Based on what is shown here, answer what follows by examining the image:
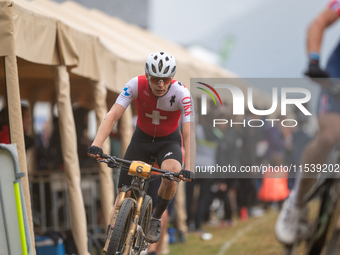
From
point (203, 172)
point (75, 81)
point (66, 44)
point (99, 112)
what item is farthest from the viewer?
point (203, 172)

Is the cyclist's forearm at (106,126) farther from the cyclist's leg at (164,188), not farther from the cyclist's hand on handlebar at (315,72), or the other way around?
the cyclist's hand on handlebar at (315,72)

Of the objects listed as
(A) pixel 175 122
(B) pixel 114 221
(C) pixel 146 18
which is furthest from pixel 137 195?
(C) pixel 146 18

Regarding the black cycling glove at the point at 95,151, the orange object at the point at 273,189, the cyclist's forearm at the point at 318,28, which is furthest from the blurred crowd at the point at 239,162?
the cyclist's forearm at the point at 318,28

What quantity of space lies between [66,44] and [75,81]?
186 centimetres

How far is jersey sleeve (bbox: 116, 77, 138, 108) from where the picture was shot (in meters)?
5.03

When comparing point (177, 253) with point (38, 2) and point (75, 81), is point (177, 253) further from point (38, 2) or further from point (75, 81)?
point (38, 2)

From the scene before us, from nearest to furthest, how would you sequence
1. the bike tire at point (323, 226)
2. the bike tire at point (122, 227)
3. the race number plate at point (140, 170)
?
the bike tire at point (323, 226) < the bike tire at point (122, 227) < the race number plate at point (140, 170)

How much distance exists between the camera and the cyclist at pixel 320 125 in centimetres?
327

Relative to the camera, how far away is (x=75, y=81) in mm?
7980

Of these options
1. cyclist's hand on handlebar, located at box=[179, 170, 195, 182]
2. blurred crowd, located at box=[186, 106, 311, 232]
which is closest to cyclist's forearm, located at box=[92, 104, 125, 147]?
cyclist's hand on handlebar, located at box=[179, 170, 195, 182]

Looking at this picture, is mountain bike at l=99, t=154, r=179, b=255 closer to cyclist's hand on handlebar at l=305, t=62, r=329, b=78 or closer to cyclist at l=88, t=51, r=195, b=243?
cyclist at l=88, t=51, r=195, b=243

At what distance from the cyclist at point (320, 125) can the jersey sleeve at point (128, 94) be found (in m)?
1.82

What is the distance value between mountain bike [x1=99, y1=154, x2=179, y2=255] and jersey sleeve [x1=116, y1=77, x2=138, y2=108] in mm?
640

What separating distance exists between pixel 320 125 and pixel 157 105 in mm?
1972
